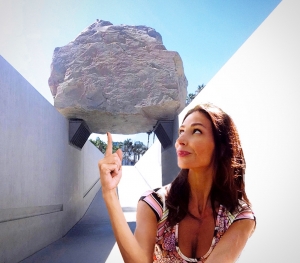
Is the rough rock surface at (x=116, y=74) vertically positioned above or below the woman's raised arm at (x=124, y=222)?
above

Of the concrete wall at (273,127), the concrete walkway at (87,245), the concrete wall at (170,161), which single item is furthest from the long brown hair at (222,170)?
the concrete wall at (170,161)

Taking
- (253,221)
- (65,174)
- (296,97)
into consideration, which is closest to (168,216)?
(253,221)

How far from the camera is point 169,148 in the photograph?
776 cm

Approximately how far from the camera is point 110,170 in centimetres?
103

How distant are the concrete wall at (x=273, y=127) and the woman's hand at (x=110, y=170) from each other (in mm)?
1653

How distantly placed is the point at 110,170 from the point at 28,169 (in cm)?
416

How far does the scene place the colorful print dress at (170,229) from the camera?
1029 millimetres

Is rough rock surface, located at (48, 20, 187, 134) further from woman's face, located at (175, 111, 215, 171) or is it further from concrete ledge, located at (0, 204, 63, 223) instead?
woman's face, located at (175, 111, 215, 171)

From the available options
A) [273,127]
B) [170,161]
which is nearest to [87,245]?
[170,161]

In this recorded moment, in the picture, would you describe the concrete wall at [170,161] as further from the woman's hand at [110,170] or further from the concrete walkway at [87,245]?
the woman's hand at [110,170]

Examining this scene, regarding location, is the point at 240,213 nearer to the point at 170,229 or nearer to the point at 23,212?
the point at 170,229

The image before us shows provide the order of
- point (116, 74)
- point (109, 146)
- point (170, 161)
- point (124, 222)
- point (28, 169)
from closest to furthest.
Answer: point (124, 222), point (109, 146), point (28, 169), point (116, 74), point (170, 161)

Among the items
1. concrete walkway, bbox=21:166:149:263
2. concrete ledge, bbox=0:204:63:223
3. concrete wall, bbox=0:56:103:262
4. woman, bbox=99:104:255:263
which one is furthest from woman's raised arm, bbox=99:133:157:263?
concrete walkway, bbox=21:166:149:263

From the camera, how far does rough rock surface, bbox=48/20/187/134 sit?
6730mm
